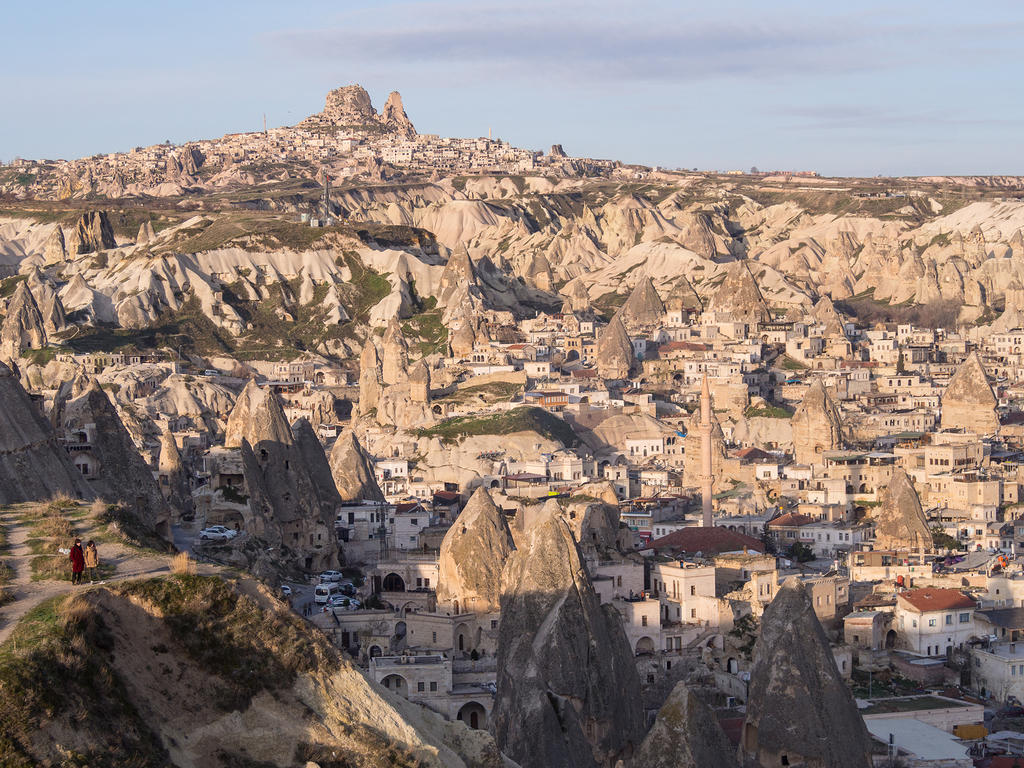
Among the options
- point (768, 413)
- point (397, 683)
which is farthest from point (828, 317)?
point (397, 683)

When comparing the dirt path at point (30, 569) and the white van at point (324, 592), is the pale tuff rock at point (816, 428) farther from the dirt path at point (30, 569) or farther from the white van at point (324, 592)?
the dirt path at point (30, 569)

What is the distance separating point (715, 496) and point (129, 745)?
2103 inches

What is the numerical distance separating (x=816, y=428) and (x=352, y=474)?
25586mm

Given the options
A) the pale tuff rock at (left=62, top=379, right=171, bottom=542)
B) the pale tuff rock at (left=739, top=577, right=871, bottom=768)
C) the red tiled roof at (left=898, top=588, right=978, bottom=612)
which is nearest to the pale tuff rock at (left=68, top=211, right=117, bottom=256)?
the pale tuff rock at (left=62, top=379, right=171, bottom=542)

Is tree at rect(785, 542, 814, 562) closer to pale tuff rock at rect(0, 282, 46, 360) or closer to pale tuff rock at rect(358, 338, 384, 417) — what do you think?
pale tuff rock at rect(358, 338, 384, 417)

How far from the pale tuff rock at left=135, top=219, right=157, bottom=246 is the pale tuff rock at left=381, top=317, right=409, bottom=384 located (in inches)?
1898

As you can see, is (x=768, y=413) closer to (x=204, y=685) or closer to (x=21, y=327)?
(x=21, y=327)

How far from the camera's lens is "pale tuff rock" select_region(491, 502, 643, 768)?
28906 millimetres

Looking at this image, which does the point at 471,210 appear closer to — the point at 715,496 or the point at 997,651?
the point at 715,496

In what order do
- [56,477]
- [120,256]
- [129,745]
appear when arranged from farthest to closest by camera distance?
[120,256] < [56,477] < [129,745]

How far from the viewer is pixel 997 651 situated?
41906mm

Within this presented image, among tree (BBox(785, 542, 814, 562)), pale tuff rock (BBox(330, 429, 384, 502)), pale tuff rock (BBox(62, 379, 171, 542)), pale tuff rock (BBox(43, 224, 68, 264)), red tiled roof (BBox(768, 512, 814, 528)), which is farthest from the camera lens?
pale tuff rock (BBox(43, 224, 68, 264))

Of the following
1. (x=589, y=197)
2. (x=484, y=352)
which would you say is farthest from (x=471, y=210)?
(x=484, y=352)

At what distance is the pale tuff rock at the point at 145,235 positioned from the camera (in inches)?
5586
